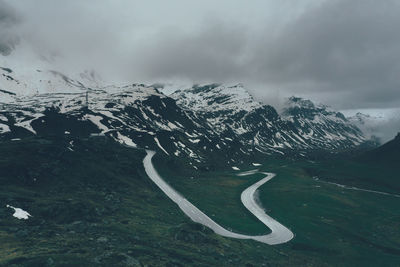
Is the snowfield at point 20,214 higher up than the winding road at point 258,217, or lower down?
higher up

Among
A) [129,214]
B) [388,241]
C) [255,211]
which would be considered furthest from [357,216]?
[129,214]

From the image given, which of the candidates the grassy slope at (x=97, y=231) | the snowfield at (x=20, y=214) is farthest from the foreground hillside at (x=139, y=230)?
the snowfield at (x=20, y=214)

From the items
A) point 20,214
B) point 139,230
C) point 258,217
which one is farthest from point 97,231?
point 258,217

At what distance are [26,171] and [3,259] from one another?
106 metres

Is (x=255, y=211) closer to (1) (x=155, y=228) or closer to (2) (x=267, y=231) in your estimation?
(2) (x=267, y=231)

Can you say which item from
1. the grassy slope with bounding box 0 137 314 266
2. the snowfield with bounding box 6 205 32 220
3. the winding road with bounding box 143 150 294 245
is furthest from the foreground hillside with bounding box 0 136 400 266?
the winding road with bounding box 143 150 294 245

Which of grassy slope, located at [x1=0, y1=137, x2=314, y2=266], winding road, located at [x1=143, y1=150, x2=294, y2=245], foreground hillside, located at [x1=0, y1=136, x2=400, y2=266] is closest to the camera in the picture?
grassy slope, located at [x1=0, y1=137, x2=314, y2=266]

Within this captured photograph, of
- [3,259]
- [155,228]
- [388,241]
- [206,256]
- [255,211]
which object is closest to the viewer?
[3,259]

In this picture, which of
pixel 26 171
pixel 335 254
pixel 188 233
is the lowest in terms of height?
pixel 335 254

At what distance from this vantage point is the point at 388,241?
151 metres

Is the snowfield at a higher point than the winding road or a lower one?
higher

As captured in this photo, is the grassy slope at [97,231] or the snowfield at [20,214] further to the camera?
the snowfield at [20,214]

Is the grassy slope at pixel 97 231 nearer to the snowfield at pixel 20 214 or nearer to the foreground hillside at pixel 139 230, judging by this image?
the foreground hillside at pixel 139 230

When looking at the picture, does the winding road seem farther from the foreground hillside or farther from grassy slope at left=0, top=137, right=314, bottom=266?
grassy slope at left=0, top=137, right=314, bottom=266
